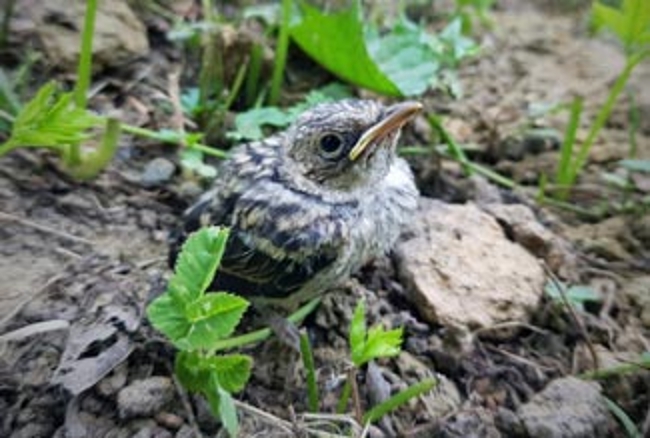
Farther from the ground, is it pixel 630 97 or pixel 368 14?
pixel 368 14

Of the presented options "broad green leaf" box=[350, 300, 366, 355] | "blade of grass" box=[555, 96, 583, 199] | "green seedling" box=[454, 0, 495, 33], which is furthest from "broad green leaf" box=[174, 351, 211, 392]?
"green seedling" box=[454, 0, 495, 33]

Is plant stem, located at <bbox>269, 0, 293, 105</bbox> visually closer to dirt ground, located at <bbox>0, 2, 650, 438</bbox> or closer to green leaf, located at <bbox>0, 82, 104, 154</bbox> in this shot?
dirt ground, located at <bbox>0, 2, 650, 438</bbox>

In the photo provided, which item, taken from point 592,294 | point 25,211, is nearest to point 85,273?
point 25,211

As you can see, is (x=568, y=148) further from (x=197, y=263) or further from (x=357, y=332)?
(x=197, y=263)

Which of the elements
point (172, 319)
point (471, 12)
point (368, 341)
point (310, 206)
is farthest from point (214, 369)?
point (471, 12)

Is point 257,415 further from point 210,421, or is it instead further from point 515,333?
point 515,333
